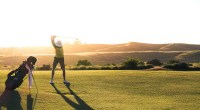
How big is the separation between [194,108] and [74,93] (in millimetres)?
4639

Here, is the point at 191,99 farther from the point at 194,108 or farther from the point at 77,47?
the point at 77,47

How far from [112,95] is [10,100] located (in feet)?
12.9

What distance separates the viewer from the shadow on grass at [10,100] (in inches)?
446

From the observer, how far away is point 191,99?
13.6m

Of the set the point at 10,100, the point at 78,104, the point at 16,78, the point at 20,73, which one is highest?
the point at 20,73

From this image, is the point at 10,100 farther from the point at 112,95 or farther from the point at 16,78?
A: the point at 112,95

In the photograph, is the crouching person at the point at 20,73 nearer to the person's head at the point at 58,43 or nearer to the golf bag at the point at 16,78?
the golf bag at the point at 16,78

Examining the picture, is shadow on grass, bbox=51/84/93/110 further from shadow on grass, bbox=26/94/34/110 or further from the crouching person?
the crouching person

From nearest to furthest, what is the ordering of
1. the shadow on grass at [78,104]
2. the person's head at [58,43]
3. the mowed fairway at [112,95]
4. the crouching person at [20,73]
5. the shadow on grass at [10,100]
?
the shadow on grass at [10,100] < the shadow on grass at [78,104] < the mowed fairway at [112,95] < the crouching person at [20,73] < the person's head at [58,43]

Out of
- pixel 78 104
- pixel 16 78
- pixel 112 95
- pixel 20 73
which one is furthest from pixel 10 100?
pixel 112 95

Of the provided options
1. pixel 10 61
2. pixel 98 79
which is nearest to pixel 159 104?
pixel 98 79

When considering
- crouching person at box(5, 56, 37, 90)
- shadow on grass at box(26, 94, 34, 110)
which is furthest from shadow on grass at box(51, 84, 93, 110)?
crouching person at box(5, 56, 37, 90)

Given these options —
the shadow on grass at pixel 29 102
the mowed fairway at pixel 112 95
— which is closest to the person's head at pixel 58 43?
the mowed fairway at pixel 112 95

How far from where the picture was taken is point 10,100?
39.8ft
